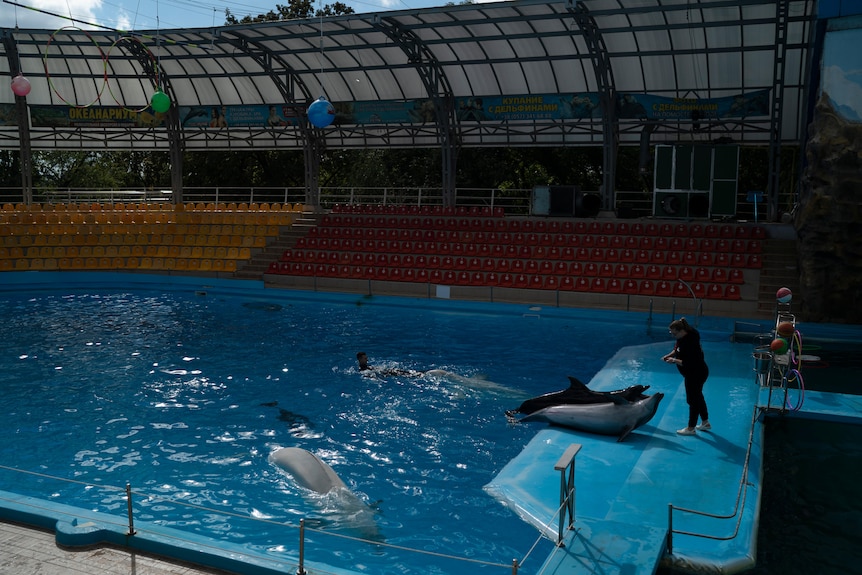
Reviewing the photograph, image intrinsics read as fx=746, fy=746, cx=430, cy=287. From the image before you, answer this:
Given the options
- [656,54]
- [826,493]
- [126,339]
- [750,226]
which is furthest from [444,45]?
[826,493]

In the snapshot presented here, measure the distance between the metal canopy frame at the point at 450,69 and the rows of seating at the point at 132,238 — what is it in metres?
Result: 2.55

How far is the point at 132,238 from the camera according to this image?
82.0 feet

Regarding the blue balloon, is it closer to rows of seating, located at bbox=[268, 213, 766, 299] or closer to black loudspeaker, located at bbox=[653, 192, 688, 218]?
rows of seating, located at bbox=[268, 213, 766, 299]

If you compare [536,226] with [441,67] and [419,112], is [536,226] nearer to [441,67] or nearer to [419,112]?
[441,67]

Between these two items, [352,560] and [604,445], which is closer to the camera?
[352,560]

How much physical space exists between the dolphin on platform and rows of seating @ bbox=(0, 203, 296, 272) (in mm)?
15883

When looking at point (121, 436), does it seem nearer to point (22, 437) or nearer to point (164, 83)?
point (22, 437)

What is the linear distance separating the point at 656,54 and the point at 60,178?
38845 millimetres

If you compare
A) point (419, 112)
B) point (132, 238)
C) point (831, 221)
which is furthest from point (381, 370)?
point (132, 238)

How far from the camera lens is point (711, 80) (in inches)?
834

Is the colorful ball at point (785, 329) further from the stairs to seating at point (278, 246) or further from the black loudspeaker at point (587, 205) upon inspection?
the stairs to seating at point (278, 246)

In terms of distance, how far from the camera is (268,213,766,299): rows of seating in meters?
18.7

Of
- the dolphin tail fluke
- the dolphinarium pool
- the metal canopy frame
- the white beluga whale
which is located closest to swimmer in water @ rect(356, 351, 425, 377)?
the dolphinarium pool

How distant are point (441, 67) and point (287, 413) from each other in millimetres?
15958
